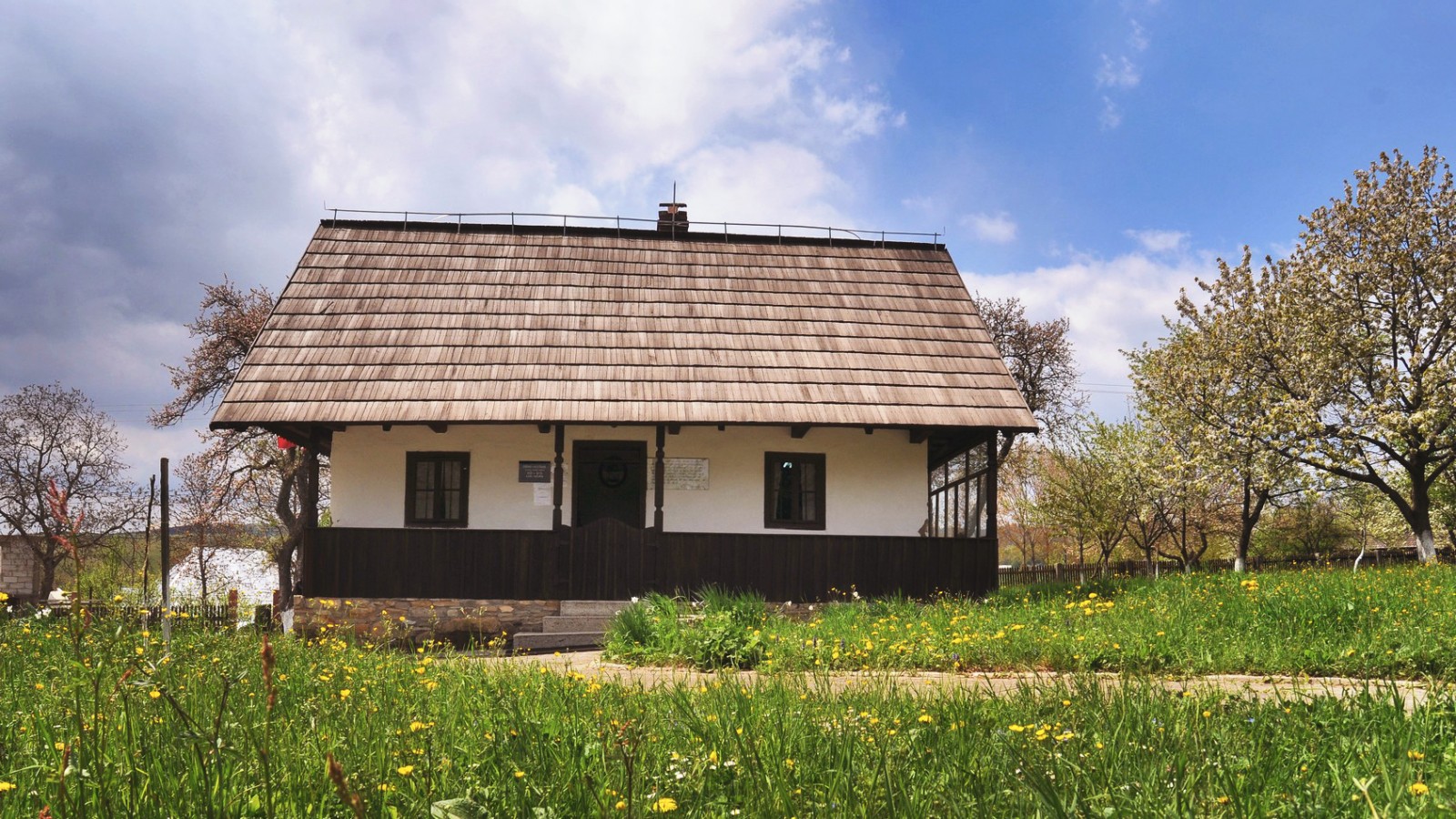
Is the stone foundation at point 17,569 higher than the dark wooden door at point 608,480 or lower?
lower

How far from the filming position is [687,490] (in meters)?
14.4

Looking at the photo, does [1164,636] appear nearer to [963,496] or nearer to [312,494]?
[963,496]

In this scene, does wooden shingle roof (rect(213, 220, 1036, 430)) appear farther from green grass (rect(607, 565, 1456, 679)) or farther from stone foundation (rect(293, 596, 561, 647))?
green grass (rect(607, 565, 1456, 679))

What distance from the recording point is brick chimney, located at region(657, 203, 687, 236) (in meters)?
17.7

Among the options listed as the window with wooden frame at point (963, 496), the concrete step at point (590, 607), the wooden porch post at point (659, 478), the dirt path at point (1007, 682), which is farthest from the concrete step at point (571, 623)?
the window with wooden frame at point (963, 496)

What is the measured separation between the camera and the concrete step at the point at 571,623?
41.7 ft

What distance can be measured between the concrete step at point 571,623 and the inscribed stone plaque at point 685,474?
2.34m

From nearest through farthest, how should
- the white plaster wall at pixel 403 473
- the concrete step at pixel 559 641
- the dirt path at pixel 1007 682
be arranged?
1. the dirt path at pixel 1007 682
2. the concrete step at pixel 559 641
3. the white plaster wall at pixel 403 473

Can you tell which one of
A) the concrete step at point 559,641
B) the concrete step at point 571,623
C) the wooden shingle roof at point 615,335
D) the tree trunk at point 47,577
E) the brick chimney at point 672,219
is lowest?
the tree trunk at point 47,577

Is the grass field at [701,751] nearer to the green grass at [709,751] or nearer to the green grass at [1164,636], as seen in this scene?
the green grass at [709,751]

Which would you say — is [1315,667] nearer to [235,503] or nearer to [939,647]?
[939,647]

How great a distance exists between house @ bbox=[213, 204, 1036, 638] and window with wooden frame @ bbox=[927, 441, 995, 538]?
53 mm

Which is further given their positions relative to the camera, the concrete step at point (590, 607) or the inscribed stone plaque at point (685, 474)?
the inscribed stone plaque at point (685, 474)

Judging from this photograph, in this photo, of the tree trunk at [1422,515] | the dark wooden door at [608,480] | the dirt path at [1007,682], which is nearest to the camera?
the dirt path at [1007,682]
